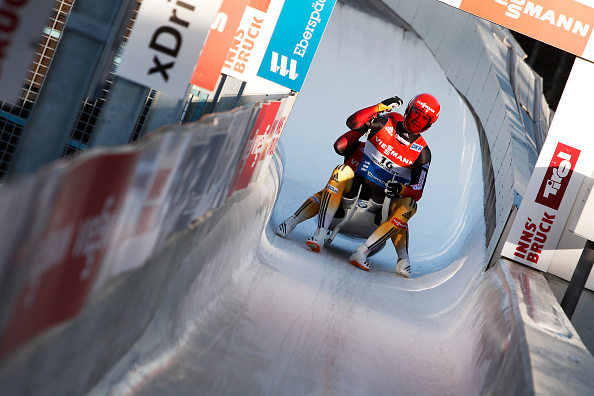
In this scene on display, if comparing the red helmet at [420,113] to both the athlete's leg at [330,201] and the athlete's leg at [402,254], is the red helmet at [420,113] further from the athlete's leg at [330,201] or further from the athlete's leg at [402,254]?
the athlete's leg at [402,254]

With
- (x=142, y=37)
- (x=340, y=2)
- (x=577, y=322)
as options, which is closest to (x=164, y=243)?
(x=142, y=37)

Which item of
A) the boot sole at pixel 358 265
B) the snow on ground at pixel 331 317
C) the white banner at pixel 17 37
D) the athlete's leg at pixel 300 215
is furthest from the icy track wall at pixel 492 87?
the white banner at pixel 17 37

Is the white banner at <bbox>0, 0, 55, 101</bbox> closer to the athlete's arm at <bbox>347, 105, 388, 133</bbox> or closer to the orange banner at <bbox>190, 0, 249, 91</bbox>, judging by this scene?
the orange banner at <bbox>190, 0, 249, 91</bbox>

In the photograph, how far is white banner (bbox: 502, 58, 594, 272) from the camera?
6.73 meters

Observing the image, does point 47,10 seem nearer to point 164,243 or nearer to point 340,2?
point 164,243

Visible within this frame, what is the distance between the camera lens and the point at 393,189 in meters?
7.95

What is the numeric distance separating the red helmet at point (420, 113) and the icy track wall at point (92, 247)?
433 cm

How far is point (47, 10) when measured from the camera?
2910mm

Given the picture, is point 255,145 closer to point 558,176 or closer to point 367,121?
point 367,121

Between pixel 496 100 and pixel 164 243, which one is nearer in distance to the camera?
pixel 164 243

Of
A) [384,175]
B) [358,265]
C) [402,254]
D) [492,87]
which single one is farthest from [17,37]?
[492,87]

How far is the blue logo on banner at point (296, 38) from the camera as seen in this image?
8.10 metres

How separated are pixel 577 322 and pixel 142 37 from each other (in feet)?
16.2

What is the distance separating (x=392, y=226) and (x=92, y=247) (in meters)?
5.82
